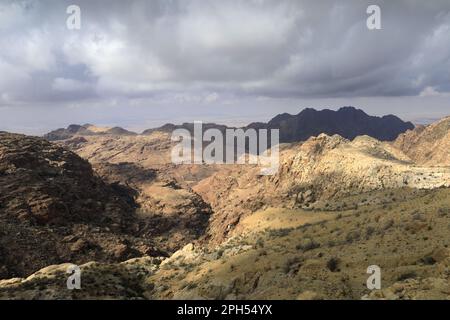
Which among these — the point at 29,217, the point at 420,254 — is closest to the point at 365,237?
the point at 420,254

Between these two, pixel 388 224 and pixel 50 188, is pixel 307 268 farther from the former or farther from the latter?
pixel 50 188

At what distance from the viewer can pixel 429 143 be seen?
116 m

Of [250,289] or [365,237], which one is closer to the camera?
[250,289]

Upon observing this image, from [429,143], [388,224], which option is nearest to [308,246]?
[388,224]

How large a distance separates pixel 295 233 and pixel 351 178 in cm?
2413

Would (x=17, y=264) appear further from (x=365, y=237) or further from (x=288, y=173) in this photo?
(x=288, y=173)

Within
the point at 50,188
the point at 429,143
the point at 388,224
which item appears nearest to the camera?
the point at 388,224

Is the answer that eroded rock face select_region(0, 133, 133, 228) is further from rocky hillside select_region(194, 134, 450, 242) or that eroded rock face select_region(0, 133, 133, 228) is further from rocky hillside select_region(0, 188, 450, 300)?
rocky hillside select_region(0, 188, 450, 300)

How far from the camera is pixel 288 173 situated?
65.8 meters

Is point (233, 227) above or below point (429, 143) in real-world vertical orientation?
below

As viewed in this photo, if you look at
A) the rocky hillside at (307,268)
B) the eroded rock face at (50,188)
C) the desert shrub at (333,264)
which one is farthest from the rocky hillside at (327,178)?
the desert shrub at (333,264)

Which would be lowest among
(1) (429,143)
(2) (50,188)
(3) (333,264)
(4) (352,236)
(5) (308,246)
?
(5) (308,246)

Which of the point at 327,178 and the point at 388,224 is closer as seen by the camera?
the point at 388,224
